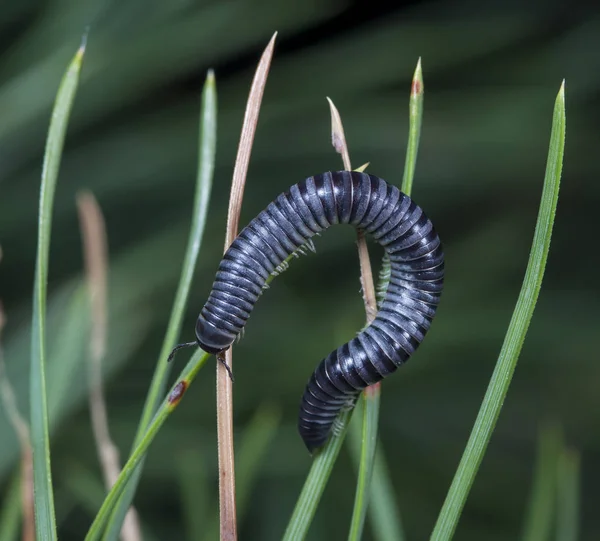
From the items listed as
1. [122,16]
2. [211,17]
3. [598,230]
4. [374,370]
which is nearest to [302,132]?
[211,17]

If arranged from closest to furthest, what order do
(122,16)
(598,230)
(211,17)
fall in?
(122,16) < (211,17) < (598,230)

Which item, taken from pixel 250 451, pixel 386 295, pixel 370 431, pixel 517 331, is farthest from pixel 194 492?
pixel 517 331

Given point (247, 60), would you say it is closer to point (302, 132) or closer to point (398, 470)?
point (302, 132)

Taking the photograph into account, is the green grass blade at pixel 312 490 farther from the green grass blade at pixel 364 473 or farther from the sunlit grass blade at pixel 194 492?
the sunlit grass blade at pixel 194 492

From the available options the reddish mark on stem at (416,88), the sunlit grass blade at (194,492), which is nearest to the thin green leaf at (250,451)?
the sunlit grass blade at (194,492)

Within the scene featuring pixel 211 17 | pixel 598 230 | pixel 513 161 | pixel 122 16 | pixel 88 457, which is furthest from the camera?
pixel 598 230

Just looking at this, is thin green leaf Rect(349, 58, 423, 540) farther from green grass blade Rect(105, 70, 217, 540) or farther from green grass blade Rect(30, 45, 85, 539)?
green grass blade Rect(30, 45, 85, 539)
